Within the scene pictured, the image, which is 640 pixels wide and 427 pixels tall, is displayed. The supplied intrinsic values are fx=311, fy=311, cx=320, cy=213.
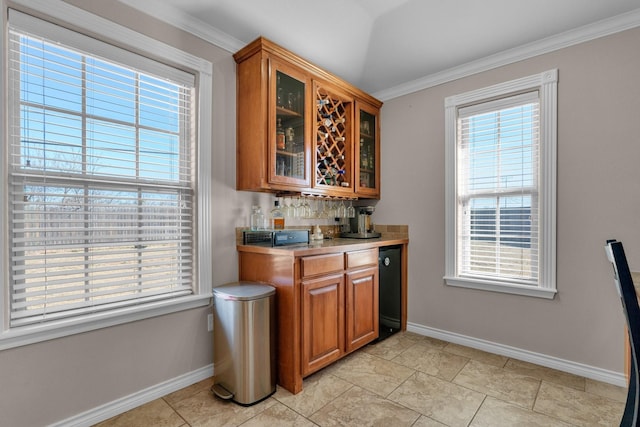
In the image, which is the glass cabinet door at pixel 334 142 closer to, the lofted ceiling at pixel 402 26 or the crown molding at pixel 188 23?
the lofted ceiling at pixel 402 26

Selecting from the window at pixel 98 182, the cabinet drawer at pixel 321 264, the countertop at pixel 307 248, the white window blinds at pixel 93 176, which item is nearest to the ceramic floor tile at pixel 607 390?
the countertop at pixel 307 248

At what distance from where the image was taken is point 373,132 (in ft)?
11.6

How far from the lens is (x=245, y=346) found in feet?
6.71

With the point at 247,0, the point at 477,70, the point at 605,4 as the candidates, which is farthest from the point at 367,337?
the point at 605,4

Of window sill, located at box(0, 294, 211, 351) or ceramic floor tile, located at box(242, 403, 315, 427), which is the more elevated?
window sill, located at box(0, 294, 211, 351)

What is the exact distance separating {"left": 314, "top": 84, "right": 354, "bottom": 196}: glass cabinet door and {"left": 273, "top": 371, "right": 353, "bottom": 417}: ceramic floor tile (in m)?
1.57

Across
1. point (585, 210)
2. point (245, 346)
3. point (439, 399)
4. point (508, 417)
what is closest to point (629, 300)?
point (508, 417)

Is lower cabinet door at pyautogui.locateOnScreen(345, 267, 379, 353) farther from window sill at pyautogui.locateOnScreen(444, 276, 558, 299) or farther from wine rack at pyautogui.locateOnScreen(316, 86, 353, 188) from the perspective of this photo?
wine rack at pyautogui.locateOnScreen(316, 86, 353, 188)

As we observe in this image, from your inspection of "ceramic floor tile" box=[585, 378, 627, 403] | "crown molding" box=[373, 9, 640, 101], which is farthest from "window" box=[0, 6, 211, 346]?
"ceramic floor tile" box=[585, 378, 627, 403]

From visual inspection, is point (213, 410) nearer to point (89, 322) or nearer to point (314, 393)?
point (314, 393)

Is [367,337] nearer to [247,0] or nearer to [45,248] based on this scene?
[45,248]

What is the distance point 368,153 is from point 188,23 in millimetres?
2072

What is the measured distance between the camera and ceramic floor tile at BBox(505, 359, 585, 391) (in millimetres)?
2283

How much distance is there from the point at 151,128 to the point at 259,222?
106cm
